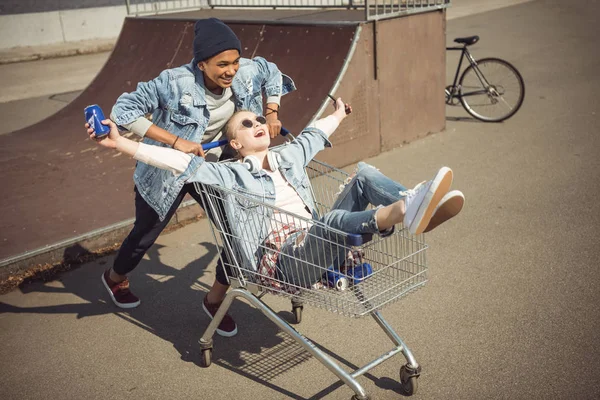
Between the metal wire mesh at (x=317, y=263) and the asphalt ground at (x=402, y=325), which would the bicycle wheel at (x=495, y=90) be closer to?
the asphalt ground at (x=402, y=325)

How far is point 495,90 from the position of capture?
9172mm

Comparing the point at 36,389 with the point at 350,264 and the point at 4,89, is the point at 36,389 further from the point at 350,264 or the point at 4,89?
the point at 4,89

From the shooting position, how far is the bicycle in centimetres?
920

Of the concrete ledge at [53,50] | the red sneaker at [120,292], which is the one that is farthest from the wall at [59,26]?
Answer: the red sneaker at [120,292]

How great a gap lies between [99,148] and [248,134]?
4971 millimetres

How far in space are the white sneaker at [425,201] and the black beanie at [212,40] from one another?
151 cm

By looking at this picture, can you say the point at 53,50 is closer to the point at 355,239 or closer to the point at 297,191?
the point at 297,191

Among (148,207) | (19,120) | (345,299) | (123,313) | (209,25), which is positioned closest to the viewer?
(345,299)

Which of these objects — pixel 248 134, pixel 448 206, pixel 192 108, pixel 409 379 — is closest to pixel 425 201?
pixel 448 206

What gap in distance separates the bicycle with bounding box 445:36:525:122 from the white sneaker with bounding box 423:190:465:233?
21.2 ft

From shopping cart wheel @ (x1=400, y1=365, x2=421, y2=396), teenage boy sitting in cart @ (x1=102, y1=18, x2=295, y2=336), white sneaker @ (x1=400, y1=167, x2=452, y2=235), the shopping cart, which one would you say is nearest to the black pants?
teenage boy sitting in cart @ (x1=102, y1=18, x2=295, y2=336)

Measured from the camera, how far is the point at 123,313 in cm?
485

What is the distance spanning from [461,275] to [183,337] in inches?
81.7

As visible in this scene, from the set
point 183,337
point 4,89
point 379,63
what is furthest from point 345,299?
point 4,89
